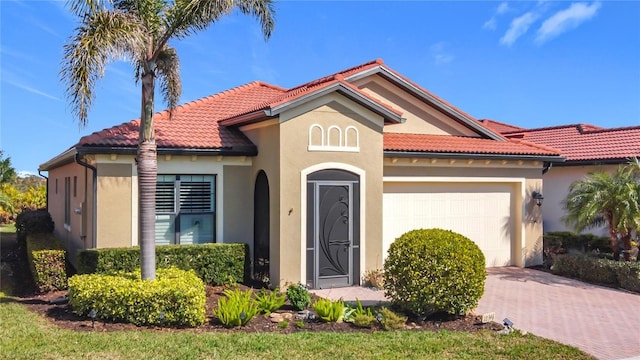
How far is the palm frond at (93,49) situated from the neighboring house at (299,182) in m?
2.94

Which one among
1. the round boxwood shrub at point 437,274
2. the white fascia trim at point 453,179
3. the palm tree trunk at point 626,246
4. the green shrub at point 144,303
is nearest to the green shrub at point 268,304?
the green shrub at point 144,303

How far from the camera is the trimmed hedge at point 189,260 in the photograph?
11.1 metres

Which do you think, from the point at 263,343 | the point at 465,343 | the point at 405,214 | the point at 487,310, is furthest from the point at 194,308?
the point at 405,214

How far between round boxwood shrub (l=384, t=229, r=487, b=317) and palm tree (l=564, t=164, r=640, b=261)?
5978 mm

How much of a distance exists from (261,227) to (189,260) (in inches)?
83.9

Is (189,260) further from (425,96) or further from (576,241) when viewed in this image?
(576,241)

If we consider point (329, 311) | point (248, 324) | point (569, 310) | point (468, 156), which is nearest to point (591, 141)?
point (468, 156)

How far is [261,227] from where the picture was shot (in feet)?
43.5

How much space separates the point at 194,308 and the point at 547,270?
11.5 meters

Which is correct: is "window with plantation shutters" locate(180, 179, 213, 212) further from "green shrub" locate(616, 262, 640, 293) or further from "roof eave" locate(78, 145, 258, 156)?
"green shrub" locate(616, 262, 640, 293)

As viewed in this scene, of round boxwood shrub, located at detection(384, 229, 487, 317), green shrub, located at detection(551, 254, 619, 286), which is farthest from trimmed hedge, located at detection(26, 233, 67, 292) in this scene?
green shrub, located at detection(551, 254, 619, 286)

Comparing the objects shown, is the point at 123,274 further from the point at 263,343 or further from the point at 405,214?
the point at 405,214

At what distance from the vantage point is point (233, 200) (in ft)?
43.7

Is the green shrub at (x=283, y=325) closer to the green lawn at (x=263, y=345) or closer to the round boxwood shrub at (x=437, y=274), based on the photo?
the green lawn at (x=263, y=345)
